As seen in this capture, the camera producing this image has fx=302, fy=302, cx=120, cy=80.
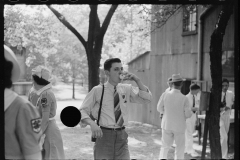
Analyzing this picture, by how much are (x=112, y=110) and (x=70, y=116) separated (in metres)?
0.66

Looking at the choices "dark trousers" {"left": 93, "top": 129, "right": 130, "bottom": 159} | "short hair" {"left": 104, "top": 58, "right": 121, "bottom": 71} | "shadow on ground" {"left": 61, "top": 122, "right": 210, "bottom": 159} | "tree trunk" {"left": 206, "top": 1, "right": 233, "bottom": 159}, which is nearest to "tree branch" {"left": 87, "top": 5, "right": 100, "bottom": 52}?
"short hair" {"left": 104, "top": 58, "right": 121, "bottom": 71}

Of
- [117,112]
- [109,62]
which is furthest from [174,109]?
[109,62]

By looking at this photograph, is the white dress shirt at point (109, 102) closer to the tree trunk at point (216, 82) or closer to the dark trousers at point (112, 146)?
the dark trousers at point (112, 146)

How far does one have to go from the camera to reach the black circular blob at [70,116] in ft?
7.48

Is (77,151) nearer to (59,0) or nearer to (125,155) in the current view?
(125,155)

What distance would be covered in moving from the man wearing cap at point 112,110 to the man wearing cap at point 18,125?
932 mm

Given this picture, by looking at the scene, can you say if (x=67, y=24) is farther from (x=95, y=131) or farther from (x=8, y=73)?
(x=95, y=131)

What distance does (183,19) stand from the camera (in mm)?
4234

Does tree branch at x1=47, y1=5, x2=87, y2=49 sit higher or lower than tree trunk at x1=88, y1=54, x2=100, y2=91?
higher

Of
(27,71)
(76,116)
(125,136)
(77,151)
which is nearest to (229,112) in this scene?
(125,136)

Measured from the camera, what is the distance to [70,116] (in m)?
2.34

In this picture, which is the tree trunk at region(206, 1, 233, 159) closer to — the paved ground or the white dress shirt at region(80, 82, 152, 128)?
the paved ground

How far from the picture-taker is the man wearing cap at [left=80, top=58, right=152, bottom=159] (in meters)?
2.84

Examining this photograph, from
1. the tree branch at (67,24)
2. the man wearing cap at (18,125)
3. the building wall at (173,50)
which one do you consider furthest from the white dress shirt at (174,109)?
the man wearing cap at (18,125)
